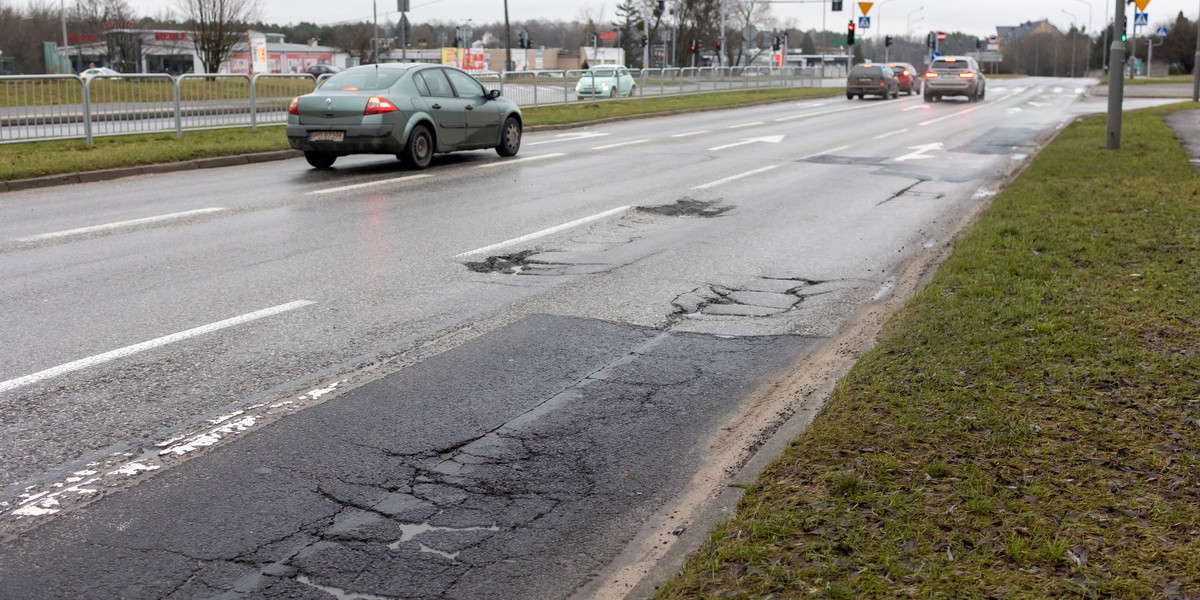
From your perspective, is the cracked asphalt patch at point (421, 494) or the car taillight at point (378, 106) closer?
the cracked asphalt patch at point (421, 494)

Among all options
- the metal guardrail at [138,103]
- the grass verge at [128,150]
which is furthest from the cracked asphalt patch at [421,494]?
the metal guardrail at [138,103]

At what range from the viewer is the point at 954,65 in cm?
4275

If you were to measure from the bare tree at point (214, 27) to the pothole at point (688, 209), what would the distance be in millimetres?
32866

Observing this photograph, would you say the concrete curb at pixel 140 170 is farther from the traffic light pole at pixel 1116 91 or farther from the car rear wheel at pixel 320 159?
the traffic light pole at pixel 1116 91

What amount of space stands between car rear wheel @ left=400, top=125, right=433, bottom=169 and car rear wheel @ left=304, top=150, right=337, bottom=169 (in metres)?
1.13

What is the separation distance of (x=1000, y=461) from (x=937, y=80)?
41303mm

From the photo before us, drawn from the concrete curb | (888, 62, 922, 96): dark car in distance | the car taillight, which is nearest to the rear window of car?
(888, 62, 922, 96): dark car in distance

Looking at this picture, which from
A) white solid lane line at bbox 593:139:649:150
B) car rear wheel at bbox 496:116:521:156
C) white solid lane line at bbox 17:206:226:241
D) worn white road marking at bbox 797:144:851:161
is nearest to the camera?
white solid lane line at bbox 17:206:226:241

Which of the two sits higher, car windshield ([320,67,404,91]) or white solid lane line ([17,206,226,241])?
car windshield ([320,67,404,91])

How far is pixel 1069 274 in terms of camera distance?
7.25 meters

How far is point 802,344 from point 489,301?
6.96 feet

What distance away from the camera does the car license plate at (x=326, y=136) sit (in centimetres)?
1525

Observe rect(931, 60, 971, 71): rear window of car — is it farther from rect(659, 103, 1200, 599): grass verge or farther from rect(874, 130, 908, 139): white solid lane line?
rect(659, 103, 1200, 599): grass verge

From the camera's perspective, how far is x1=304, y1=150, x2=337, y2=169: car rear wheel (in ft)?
52.7
